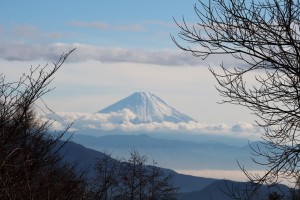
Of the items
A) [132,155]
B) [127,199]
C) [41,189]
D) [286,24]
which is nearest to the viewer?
[41,189]

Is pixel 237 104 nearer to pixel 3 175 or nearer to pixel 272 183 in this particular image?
pixel 272 183

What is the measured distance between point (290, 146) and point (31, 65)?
4.42m

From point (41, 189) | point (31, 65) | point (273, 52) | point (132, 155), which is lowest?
point (41, 189)

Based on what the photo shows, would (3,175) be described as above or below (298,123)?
below

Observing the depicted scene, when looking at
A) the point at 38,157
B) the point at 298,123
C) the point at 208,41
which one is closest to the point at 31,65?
the point at 38,157

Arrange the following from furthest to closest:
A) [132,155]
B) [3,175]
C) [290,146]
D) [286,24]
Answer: [132,155]
[290,146]
[286,24]
[3,175]

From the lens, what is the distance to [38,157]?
762 cm

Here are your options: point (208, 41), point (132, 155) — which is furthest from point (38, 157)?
point (132, 155)

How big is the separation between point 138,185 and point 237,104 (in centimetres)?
4456

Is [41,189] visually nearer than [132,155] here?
Yes

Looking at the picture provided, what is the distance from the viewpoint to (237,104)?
10.5 metres

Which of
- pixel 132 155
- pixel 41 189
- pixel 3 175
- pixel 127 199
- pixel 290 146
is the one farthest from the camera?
pixel 132 155

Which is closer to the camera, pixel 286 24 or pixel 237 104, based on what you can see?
pixel 286 24

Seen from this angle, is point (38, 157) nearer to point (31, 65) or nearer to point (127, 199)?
point (31, 65)
